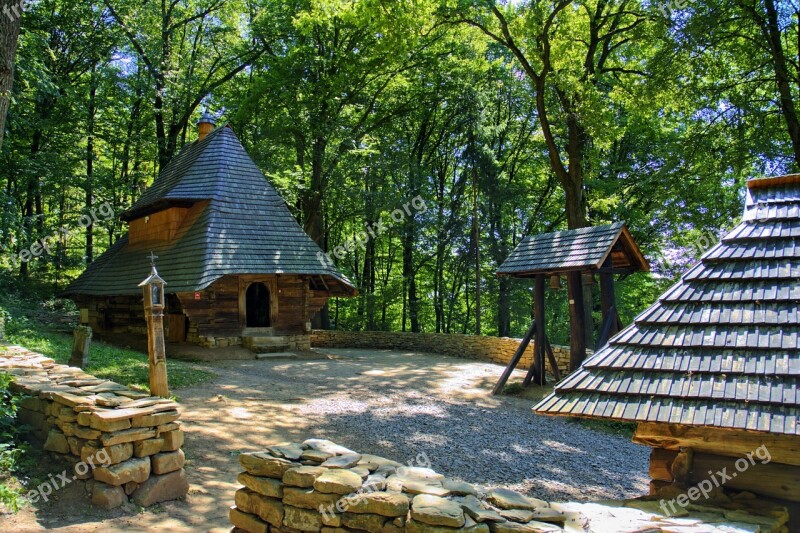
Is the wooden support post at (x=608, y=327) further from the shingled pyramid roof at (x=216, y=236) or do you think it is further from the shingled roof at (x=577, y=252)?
the shingled pyramid roof at (x=216, y=236)

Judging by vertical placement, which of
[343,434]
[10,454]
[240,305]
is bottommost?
[343,434]

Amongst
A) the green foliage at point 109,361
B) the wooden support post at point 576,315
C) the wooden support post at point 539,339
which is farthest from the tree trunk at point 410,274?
the green foliage at point 109,361

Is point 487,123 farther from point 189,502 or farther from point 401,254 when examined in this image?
point 189,502

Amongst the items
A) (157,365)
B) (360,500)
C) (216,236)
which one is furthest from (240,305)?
(360,500)

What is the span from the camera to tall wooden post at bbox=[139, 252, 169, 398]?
22.6 ft

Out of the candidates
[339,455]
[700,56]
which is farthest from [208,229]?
[700,56]

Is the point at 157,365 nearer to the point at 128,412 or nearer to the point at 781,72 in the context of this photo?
the point at 128,412

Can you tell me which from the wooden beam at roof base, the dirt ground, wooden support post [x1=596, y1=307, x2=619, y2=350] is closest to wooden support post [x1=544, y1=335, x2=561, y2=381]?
the dirt ground

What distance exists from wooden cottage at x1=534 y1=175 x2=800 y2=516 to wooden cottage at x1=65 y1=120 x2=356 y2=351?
12099 mm

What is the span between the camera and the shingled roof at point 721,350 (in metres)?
3.24

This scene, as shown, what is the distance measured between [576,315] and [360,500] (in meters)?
8.94

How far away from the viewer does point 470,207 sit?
2512 cm

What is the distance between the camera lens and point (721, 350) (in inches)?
138

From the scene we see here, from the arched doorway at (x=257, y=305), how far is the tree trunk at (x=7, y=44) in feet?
35.7
